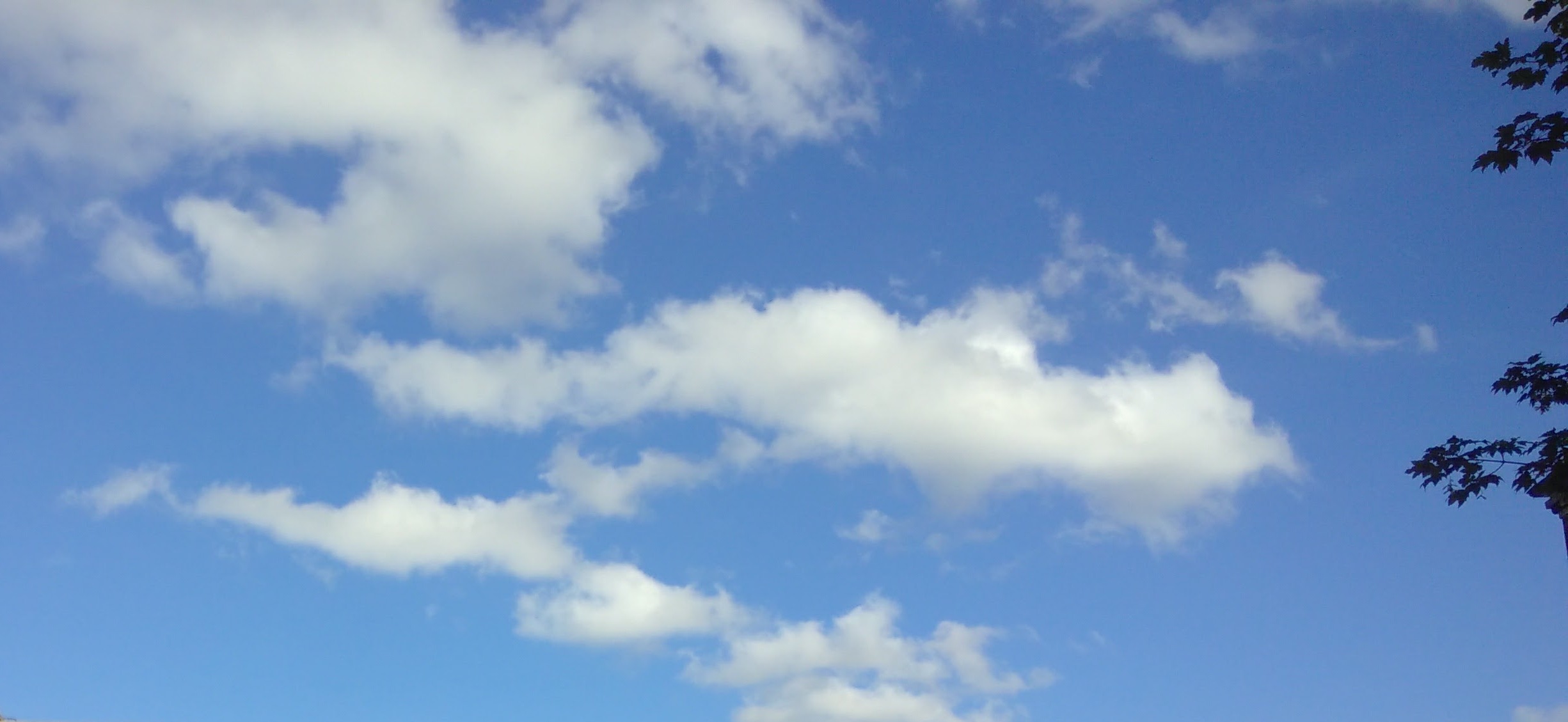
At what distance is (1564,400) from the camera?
26172 mm

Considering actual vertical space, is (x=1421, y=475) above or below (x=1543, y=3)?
below

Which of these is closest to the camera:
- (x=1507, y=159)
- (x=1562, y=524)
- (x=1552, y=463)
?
(x=1552, y=463)

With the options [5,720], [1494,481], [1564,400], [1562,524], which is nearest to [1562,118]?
[1564,400]

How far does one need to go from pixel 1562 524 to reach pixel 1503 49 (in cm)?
1325

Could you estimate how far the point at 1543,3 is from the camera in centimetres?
2677

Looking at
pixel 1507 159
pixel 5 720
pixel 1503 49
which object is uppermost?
pixel 1503 49

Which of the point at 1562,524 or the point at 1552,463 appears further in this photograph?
the point at 1562,524

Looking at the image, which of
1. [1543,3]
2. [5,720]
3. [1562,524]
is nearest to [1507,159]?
[1543,3]

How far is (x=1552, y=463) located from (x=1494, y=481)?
149cm

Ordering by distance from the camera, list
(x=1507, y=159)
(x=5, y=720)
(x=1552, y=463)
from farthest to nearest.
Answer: (x=5, y=720) < (x=1507, y=159) < (x=1552, y=463)

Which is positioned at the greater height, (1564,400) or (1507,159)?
(1507,159)

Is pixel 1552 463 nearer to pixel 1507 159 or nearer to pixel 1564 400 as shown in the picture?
pixel 1564 400

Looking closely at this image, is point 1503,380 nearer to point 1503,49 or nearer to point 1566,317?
point 1566,317

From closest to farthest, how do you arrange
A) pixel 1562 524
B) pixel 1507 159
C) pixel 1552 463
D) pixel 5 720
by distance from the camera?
pixel 1552 463
pixel 1507 159
pixel 1562 524
pixel 5 720
